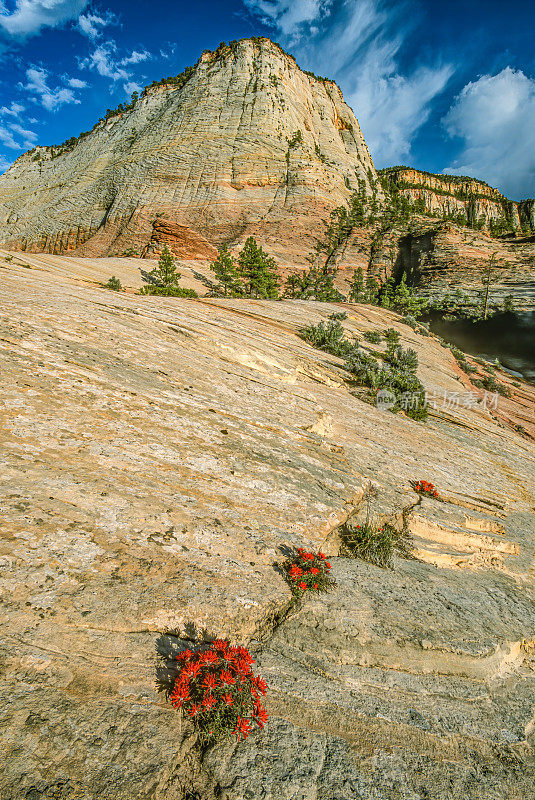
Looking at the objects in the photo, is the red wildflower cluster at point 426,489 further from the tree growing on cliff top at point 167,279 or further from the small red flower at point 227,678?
the tree growing on cliff top at point 167,279

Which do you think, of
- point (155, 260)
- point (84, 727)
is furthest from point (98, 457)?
point (155, 260)

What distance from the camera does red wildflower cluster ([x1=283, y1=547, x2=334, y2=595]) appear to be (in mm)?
4383

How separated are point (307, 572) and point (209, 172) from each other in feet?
264

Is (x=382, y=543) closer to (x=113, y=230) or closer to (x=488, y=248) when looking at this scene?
(x=488, y=248)

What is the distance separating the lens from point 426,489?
7.89 meters

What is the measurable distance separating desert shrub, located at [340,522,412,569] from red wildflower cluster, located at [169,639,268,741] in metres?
2.95

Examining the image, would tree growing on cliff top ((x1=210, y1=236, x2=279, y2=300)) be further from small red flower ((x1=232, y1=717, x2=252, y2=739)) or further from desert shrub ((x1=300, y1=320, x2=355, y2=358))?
small red flower ((x1=232, y1=717, x2=252, y2=739))

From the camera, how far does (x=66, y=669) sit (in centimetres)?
276

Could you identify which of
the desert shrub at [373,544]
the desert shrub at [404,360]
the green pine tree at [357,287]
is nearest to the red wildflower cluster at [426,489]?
the desert shrub at [373,544]

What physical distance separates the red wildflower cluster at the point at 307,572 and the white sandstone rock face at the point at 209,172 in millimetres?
61391

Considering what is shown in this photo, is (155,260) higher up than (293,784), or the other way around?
(155,260)

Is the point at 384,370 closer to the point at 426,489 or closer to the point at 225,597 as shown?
the point at 426,489

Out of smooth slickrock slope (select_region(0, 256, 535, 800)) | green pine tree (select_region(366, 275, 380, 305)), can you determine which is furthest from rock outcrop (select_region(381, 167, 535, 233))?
smooth slickrock slope (select_region(0, 256, 535, 800))

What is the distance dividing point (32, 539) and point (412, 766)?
4.27 metres
